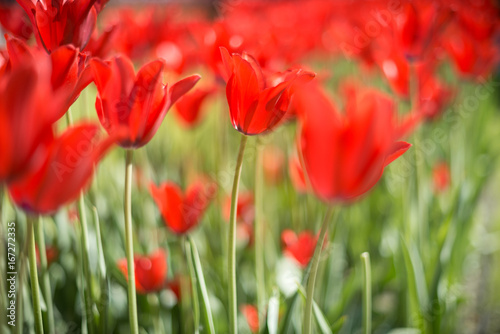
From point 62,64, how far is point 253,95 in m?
0.20

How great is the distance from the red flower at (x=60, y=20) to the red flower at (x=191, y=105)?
53 centimetres

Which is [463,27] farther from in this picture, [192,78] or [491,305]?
[192,78]

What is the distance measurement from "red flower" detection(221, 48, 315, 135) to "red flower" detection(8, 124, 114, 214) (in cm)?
18

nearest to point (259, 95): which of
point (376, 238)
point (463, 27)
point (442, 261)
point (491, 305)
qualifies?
point (442, 261)

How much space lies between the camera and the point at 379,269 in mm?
1106

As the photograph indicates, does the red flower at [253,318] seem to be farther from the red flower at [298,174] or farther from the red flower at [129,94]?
the red flower at [129,94]

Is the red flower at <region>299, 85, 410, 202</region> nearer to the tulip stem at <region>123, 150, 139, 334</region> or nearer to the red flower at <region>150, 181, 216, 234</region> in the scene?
the tulip stem at <region>123, 150, 139, 334</region>

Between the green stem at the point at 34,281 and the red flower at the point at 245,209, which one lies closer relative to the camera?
the green stem at the point at 34,281

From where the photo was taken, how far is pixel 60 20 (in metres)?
0.51

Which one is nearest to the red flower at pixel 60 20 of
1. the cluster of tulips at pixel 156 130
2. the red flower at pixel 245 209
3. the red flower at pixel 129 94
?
the cluster of tulips at pixel 156 130

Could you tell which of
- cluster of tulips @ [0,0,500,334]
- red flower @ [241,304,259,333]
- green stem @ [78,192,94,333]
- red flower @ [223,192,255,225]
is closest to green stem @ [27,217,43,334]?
cluster of tulips @ [0,0,500,334]

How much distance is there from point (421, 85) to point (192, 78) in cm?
89

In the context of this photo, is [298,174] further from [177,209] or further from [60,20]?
[60,20]

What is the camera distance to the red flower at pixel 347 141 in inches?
14.0
